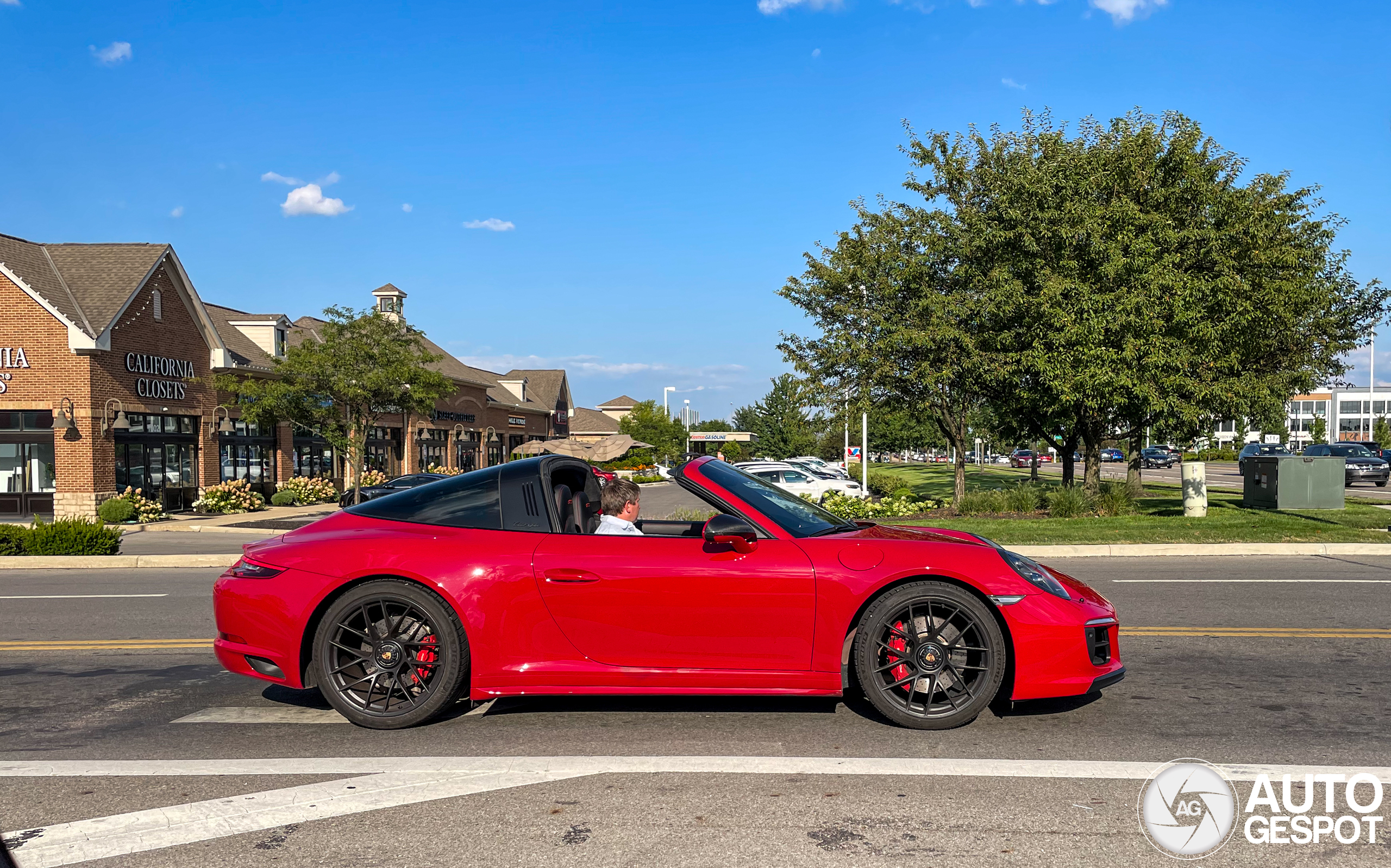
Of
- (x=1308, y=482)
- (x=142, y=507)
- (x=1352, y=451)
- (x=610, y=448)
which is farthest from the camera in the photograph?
(x=1352, y=451)

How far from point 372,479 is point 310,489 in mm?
2656

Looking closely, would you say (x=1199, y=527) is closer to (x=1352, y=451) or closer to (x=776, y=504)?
(x=776, y=504)

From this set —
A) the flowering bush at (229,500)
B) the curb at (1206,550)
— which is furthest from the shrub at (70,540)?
the flowering bush at (229,500)

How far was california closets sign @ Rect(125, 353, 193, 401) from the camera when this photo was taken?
29.6 m

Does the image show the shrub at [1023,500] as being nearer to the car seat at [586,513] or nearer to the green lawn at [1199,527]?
the green lawn at [1199,527]

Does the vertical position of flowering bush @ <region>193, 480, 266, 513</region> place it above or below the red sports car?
below

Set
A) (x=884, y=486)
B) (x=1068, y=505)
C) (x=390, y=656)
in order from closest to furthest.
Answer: (x=390, y=656), (x=1068, y=505), (x=884, y=486)

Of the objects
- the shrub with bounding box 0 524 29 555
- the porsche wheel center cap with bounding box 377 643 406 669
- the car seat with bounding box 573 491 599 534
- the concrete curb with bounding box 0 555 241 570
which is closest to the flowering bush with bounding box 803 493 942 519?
the concrete curb with bounding box 0 555 241 570

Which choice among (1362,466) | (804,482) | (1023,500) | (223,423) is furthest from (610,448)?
(1362,466)

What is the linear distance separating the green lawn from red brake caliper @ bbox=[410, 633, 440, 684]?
11.5 m

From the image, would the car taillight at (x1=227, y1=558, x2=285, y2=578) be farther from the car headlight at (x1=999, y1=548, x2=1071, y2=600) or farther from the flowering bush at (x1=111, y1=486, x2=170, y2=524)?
the flowering bush at (x1=111, y1=486, x2=170, y2=524)

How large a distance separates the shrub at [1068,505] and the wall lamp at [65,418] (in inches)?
1008

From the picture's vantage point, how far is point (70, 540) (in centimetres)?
1512

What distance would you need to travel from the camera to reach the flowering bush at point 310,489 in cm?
3381
